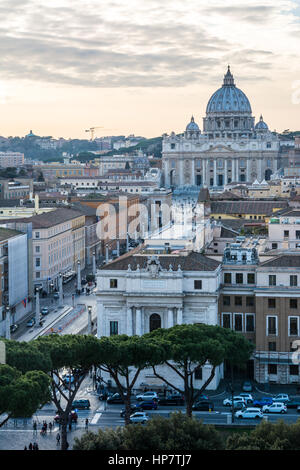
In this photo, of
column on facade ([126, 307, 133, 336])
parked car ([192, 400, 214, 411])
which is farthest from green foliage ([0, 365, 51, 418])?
column on facade ([126, 307, 133, 336])

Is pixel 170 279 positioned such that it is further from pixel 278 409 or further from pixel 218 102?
pixel 218 102

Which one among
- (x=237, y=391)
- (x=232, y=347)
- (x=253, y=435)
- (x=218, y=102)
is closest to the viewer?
(x=253, y=435)

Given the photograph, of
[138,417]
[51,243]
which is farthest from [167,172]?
[138,417]

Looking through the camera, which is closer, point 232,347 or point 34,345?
point 34,345

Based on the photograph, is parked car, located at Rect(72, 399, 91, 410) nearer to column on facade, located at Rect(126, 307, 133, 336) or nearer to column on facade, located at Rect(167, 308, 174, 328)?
column on facade, located at Rect(126, 307, 133, 336)

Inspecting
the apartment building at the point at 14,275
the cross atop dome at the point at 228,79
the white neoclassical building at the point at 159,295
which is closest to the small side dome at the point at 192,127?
the cross atop dome at the point at 228,79

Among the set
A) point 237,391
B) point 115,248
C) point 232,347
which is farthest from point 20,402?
point 115,248

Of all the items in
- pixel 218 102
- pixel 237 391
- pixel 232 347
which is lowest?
pixel 237 391

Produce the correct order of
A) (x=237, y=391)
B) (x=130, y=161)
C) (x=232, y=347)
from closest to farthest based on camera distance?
(x=232, y=347) < (x=237, y=391) < (x=130, y=161)
